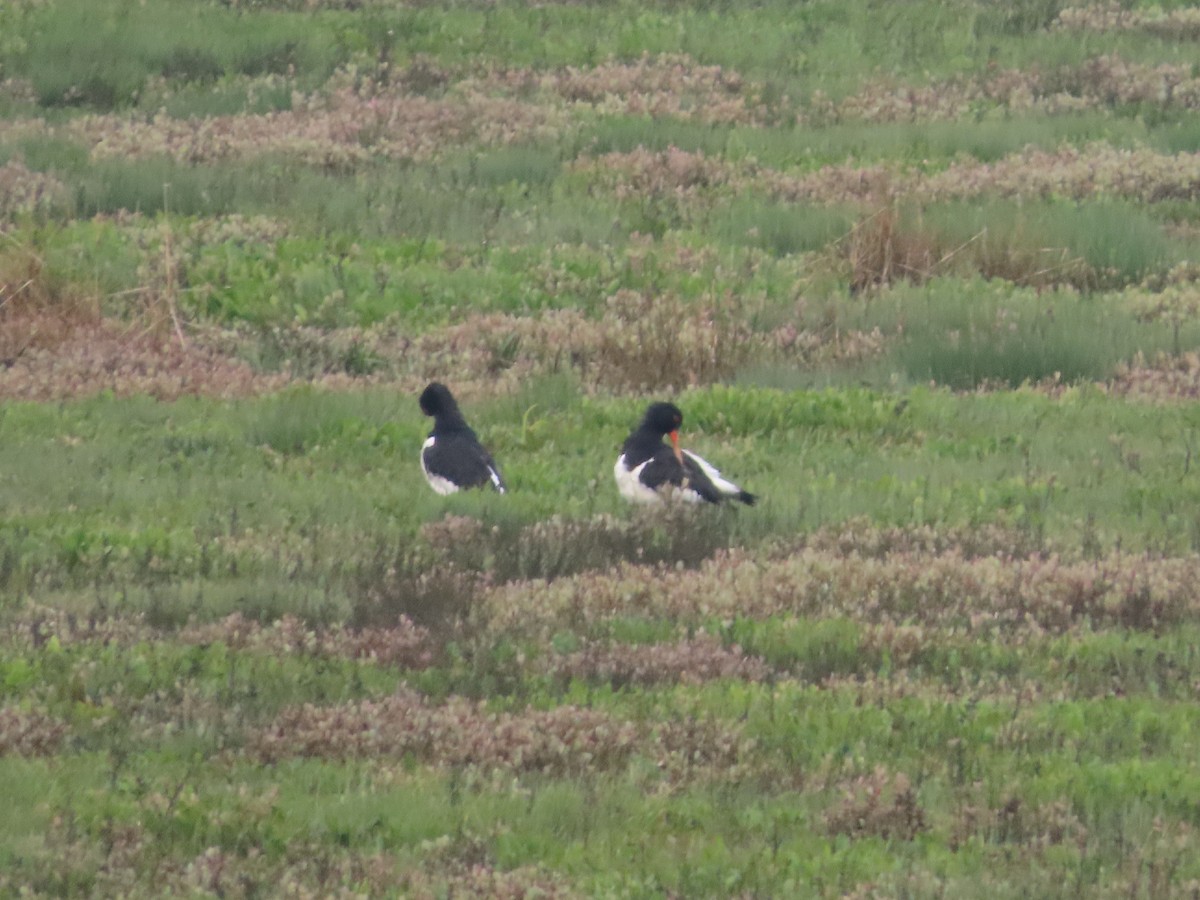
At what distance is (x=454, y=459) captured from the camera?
1140cm

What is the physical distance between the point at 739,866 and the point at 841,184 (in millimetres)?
14684

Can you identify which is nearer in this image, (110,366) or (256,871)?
(256,871)

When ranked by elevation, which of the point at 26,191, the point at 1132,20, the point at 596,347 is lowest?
the point at 596,347

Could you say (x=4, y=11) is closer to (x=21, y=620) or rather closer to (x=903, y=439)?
(x=903, y=439)

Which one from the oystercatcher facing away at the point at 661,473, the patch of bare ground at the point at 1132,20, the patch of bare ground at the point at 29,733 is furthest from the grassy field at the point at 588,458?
the patch of bare ground at the point at 1132,20

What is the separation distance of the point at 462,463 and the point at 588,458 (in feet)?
4.25

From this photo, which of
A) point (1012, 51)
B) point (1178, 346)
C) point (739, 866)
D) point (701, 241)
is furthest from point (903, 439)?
point (1012, 51)

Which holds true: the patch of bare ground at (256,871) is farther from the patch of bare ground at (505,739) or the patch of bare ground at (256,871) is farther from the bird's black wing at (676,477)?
the bird's black wing at (676,477)

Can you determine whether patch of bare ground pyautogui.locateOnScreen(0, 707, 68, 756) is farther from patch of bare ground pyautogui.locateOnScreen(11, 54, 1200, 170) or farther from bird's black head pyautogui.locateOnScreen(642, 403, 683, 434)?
patch of bare ground pyautogui.locateOnScreen(11, 54, 1200, 170)

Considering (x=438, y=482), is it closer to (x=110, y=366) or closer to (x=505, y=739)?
(x=505, y=739)

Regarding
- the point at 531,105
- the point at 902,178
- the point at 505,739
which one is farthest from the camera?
the point at 531,105

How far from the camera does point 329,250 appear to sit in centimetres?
1752

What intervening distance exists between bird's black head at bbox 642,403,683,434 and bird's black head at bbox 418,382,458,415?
1328mm

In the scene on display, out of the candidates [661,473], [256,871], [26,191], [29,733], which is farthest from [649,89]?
[256,871]
